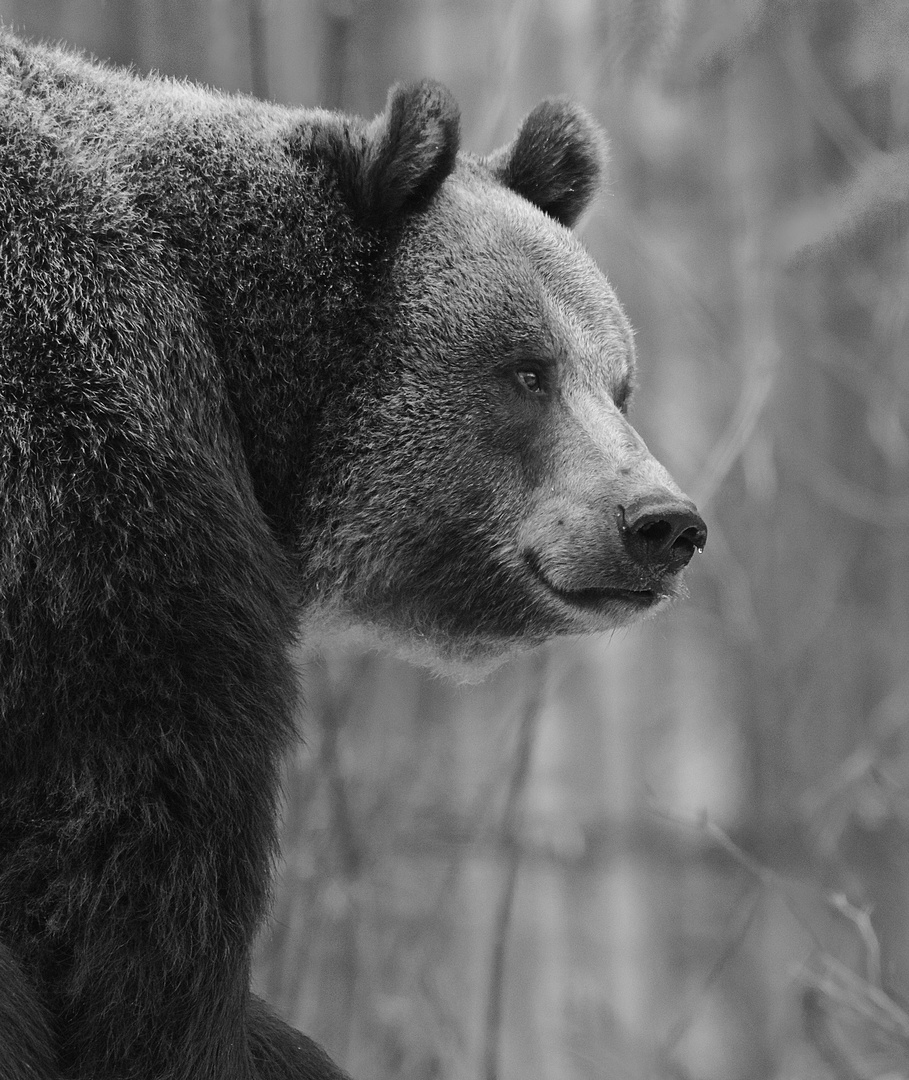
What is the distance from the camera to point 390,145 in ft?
14.1

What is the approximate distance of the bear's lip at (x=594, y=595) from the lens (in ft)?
14.4

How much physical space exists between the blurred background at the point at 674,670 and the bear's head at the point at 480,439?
1.15 m

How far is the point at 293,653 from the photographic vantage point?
424 centimetres

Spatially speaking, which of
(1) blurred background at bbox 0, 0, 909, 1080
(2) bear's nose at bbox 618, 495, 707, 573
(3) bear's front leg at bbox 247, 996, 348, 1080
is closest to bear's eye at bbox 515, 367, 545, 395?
(2) bear's nose at bbox 618, 495, 707, 573

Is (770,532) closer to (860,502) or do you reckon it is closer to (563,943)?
(860,502)

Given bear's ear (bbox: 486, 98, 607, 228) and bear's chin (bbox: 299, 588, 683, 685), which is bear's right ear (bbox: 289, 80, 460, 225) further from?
bear's chin (bbox: 299, 588, 683, 685)

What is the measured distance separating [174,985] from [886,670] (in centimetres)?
1137

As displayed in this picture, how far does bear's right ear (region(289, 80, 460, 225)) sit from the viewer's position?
14.1 feet

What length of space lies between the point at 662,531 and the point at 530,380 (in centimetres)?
64

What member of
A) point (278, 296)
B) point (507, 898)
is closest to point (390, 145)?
point (278, 296)

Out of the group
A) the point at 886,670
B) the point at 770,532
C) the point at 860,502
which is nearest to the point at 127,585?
the point at 860,502

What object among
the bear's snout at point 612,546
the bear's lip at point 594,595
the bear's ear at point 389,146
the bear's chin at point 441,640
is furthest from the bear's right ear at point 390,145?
the bear's chin at point 441,640

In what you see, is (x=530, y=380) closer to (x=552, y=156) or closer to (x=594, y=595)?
(x=594, y=595)

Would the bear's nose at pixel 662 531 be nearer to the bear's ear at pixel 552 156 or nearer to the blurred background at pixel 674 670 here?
the bear's ear at pixel 552 156
